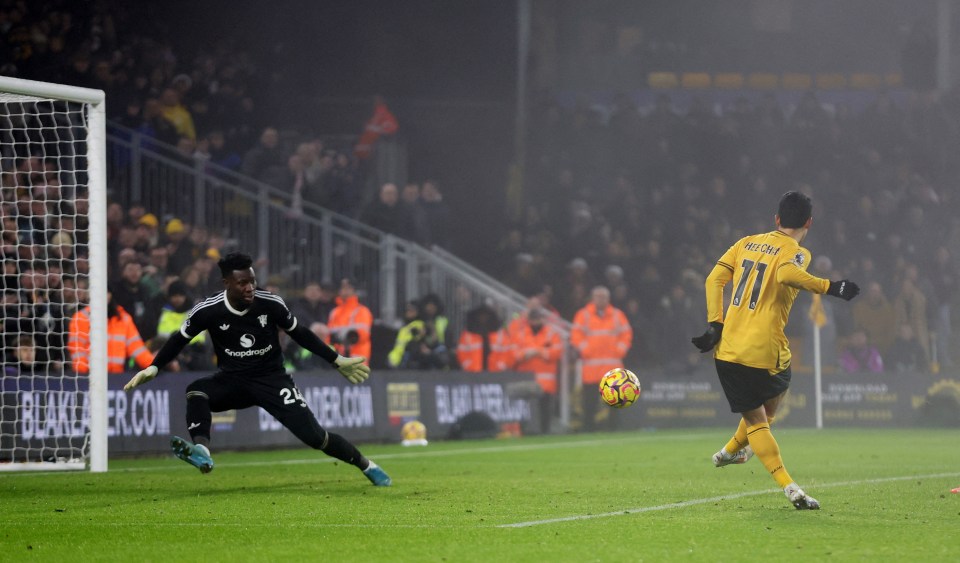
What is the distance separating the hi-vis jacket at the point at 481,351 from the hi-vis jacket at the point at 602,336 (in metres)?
1.17

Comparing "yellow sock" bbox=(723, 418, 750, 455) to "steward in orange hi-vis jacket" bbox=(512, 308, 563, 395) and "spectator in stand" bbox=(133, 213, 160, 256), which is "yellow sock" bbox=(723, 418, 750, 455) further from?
"steward in orange hi-vis jacket" bbox=(512, 308, 563, 395)

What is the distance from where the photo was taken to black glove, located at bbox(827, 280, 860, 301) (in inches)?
333

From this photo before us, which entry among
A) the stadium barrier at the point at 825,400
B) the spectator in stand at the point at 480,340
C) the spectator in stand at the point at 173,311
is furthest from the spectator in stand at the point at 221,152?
the stadium barrier at the point at 825,400

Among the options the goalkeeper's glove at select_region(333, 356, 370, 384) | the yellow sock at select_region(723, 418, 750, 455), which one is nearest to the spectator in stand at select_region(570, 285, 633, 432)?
the goalkeeper's glove at select_region(333, 356, 370, 384)

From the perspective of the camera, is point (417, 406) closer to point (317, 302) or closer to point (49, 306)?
point (317, 302)

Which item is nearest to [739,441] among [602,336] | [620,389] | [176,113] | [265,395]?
[620,389]

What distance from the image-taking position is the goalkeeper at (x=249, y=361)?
34.9 feet

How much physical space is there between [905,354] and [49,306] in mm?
16057

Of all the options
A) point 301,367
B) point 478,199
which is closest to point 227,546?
point 301,367

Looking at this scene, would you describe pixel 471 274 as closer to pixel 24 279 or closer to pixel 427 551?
pixel 24 279

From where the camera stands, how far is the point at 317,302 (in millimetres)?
19328

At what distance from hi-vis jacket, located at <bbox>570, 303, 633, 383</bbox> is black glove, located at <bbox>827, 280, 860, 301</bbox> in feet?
44.3

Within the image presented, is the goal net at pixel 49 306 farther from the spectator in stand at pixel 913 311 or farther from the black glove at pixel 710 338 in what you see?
the spectator in stand at pixel 913 311

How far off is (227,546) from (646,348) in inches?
680
